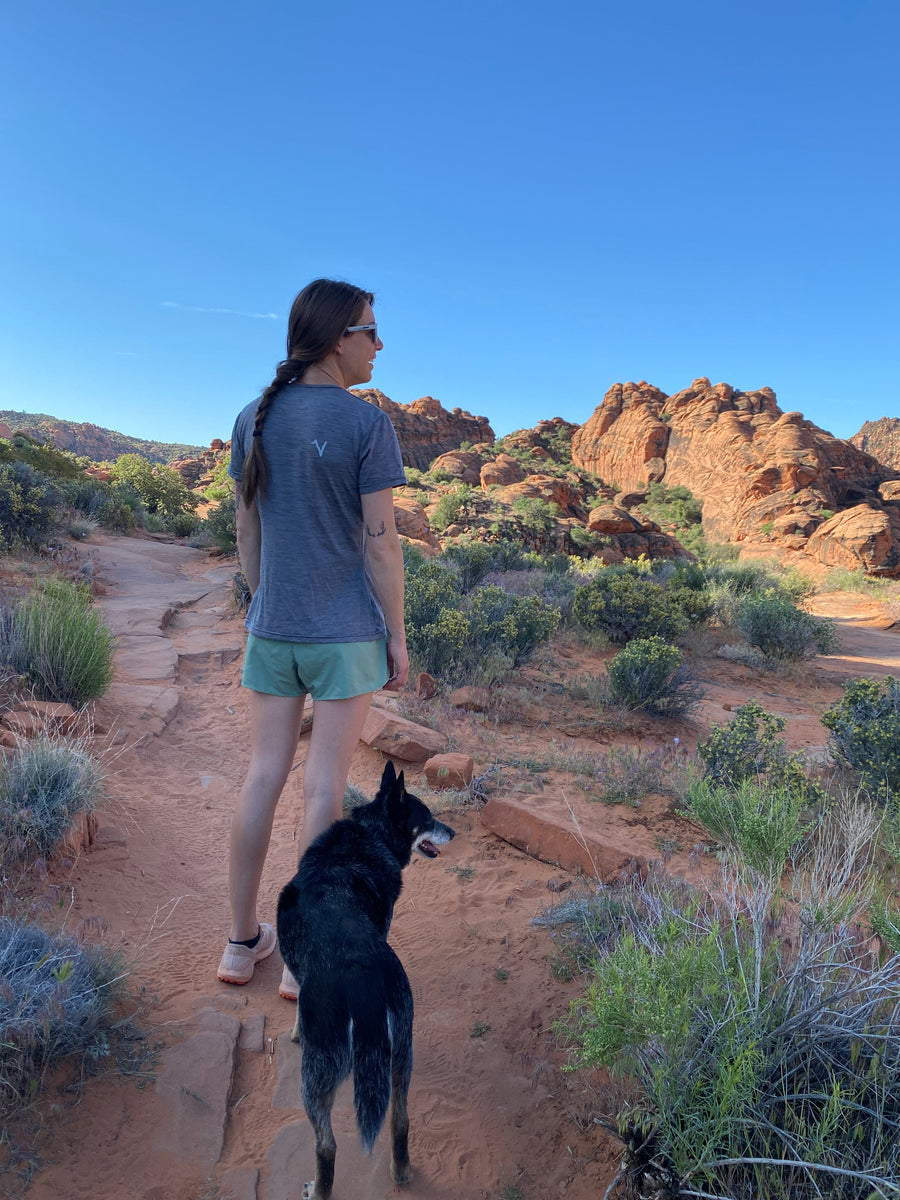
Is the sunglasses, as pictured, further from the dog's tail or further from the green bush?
the green bush

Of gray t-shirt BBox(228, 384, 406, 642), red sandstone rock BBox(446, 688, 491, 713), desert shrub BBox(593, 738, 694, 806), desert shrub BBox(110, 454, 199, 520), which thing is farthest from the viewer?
desert shrub BBox(110, 454, 199, 520)

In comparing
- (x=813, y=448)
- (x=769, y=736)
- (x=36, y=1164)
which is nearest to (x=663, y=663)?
(x=769, y=736)

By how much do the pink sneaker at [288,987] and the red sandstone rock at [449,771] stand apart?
5.72 feet

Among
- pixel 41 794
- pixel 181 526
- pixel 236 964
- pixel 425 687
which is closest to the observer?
pixel 236 964

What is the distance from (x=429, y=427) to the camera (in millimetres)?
53156

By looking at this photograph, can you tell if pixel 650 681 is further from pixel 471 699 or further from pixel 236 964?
pixel 236 964

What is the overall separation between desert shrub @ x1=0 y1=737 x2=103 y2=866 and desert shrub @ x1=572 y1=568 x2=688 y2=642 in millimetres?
6399

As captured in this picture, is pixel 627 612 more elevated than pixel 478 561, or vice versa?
pixel 478 561

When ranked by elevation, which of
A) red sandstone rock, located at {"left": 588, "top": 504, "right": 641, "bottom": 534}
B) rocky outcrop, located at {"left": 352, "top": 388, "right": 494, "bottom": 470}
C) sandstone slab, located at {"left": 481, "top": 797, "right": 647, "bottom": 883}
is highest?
rocky outcrop, located at {"left": 352, "top": 388, "right": 494, "bottom": 470}

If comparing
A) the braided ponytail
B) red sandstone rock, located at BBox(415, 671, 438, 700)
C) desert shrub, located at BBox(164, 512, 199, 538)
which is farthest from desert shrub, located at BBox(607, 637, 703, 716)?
desert shrub, located at BBox(164, 512, 199, 538)

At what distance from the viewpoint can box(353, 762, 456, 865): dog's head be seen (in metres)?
2.17

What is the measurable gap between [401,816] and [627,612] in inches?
257

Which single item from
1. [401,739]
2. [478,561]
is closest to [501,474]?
[478,561]

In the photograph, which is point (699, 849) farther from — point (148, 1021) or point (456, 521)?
point (456, 521)
